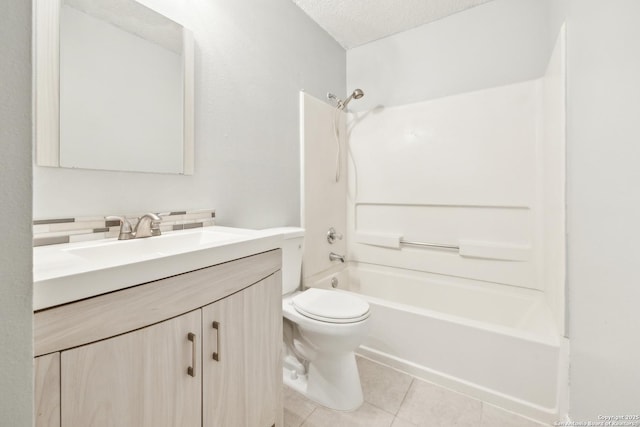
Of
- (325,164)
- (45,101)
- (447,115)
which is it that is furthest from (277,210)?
(447,115)

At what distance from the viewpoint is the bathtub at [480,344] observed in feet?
4.02

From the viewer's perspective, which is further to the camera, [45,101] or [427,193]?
[427,193]

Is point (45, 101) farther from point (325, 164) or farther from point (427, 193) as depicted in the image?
point (427, 193)

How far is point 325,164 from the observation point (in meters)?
2.16

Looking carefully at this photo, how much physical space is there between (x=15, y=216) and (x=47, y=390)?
17.3 inches

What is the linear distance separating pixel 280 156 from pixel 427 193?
1165mm

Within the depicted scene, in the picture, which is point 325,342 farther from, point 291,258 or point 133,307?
point 133,307

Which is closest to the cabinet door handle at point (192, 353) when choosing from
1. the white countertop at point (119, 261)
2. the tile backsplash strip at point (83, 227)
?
the white countertop at point (119, 261)

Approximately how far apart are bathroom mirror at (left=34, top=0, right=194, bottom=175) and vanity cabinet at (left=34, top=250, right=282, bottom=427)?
643 millimetres

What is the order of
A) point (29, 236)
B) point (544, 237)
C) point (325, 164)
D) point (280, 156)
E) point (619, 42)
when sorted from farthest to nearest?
point (325, 164), point (280, 156), point (544, 237), point (619, 42), point (29, 236)

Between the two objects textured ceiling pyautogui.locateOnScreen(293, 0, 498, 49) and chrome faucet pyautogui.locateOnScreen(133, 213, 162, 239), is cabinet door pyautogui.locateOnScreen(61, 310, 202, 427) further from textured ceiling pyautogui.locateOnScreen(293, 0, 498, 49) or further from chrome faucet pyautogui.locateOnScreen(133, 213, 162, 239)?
textured ceiling pyautogui.locateOnScreen(293, 0, 498, 49)

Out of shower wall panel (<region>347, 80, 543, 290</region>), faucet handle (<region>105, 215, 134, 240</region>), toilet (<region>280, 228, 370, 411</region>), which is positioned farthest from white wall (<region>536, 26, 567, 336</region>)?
faucet handle (<region>105, 215, 134, 240</region>)

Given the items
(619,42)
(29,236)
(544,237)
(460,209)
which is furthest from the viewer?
(460,209)

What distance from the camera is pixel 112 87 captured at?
1.02 m
